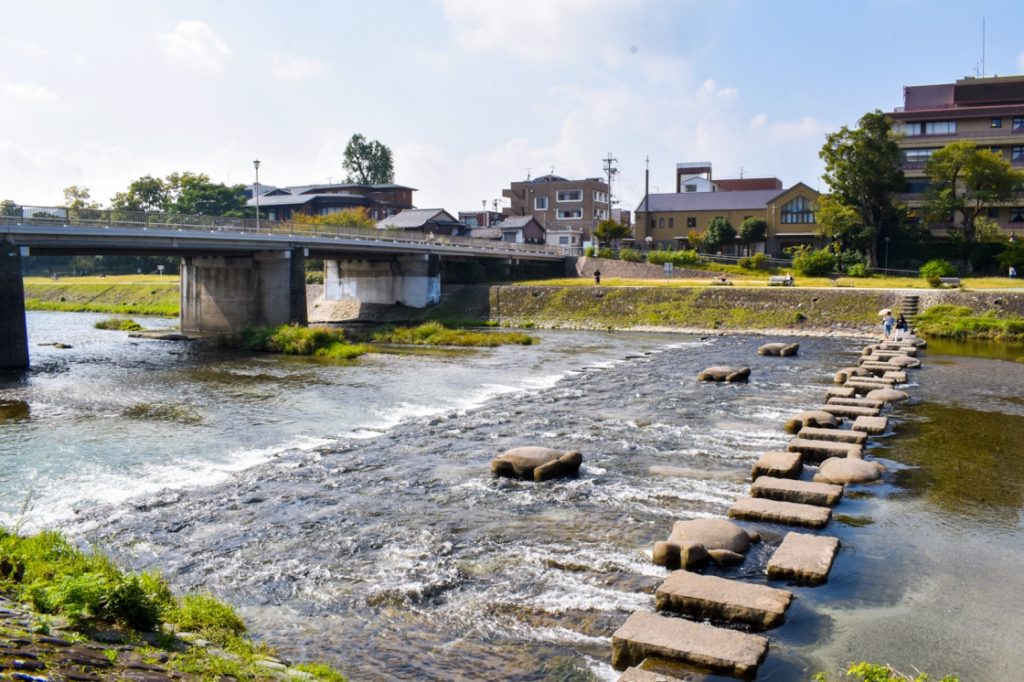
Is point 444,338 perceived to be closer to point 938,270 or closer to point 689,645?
point 938,270

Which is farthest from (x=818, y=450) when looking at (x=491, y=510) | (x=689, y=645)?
(x=689, y=645)

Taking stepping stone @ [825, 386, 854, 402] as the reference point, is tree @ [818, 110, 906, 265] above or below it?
above

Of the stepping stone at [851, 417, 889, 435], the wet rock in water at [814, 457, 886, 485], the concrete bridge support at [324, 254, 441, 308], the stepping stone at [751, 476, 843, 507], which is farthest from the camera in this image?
the concrete bridge support at [324, 254, 441, 308]

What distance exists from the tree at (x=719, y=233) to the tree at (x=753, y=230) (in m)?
0.99

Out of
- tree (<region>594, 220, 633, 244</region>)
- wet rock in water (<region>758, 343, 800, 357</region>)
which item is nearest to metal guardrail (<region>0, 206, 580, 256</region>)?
tree (<region>594, 220, 633, 244</region>)

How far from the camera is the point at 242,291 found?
154ft

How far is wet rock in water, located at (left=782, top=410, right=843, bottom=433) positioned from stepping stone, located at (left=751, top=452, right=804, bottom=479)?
3.55 metres

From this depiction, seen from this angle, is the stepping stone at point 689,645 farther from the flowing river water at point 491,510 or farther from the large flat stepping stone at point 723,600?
the large flat stepping stone at point 723,600

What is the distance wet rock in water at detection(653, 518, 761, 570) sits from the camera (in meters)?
10.2

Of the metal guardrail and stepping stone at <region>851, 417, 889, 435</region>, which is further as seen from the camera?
the metal guardrail

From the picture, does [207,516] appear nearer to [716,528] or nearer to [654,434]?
[716,528]

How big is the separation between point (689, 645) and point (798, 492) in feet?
18.9

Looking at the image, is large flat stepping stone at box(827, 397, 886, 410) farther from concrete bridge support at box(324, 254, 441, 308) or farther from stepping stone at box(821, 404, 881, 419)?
concrete bridge support at box(324, 254, 441, 308)

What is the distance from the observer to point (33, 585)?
775 centimetres
